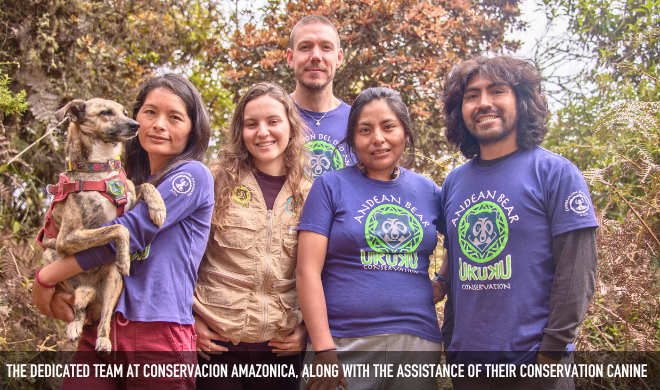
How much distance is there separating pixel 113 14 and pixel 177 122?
11.1ft

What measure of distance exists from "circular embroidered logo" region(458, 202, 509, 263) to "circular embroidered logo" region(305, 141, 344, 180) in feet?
3.67

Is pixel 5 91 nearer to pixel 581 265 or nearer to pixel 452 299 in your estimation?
pixel 452 299

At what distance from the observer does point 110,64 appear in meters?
5.09

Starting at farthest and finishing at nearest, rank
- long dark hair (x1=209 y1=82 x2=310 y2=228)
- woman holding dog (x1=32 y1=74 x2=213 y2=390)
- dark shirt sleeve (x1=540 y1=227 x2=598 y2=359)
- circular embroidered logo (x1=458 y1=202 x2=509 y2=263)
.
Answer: long dark hair (x1=209 y1=82 x2=310 y2=228) < circular embroidered logo (x1=458 y1=202 x2=509 y2=263) < woman holding dog (x1=32 y1=74 x2=213 y2=390) < dark shirt sleeve (x1=540 y1=227 x2=598 y2=359)

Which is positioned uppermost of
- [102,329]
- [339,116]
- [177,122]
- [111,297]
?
[339,116]

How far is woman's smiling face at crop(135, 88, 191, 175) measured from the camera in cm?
249

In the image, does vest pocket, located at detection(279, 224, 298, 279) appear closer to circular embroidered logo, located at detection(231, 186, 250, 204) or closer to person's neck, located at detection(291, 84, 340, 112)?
circular embroidered logo, located at detection(231, 186, 250, 204)

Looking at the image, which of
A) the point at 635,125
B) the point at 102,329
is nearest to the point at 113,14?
the point at 102,329

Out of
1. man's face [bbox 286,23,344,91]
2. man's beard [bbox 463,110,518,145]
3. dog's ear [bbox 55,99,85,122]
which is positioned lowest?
man's beard [bbox 463,110,518,145]

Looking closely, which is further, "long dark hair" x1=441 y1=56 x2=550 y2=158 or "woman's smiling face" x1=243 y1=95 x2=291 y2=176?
"woman's smiling face" x1=243 y1=95 x2=291 y2=176

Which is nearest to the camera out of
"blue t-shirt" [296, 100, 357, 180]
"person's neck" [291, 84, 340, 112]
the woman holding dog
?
the woman holding dog

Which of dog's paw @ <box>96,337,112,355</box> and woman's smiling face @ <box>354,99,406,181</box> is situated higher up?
woman's smiling face @ <box>354,99,406,181</box>

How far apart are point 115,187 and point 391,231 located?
1.41 metres

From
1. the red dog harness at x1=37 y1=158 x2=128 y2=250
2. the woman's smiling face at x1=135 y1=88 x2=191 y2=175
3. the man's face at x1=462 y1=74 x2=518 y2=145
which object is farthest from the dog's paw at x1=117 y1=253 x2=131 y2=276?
the man's face at x1=462 y1=74 x2=518 y2=145
